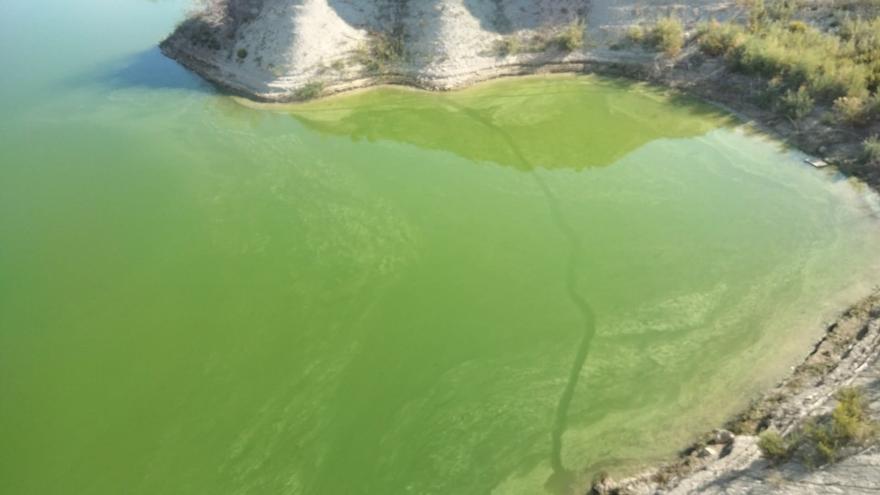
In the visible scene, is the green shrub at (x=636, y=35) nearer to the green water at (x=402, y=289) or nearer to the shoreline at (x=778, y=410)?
the green water at (x=402, y=289)

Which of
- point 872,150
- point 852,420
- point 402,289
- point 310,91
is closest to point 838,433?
point 852,420

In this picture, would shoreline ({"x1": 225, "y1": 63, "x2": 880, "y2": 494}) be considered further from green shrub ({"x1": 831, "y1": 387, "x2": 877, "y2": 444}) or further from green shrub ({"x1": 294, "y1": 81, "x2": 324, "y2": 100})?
green shrub ({"x1": 294, "y1": 81, "x2": 324, "y2": 100})

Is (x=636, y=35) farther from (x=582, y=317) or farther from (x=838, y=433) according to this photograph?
(x=838, y=433)

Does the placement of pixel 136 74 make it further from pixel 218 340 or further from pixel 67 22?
pixel 218 340

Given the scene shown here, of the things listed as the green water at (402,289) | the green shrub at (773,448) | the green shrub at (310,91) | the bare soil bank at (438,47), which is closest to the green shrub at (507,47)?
the bare soil bank at (438,47)

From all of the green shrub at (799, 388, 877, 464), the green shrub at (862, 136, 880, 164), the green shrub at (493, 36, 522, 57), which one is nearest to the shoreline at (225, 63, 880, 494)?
the green shrub at (799, 388, 877, 464)

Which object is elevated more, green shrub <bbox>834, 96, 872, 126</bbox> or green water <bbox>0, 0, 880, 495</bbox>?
green shrub <bbox>834, 96, 872, 126</bbox>
